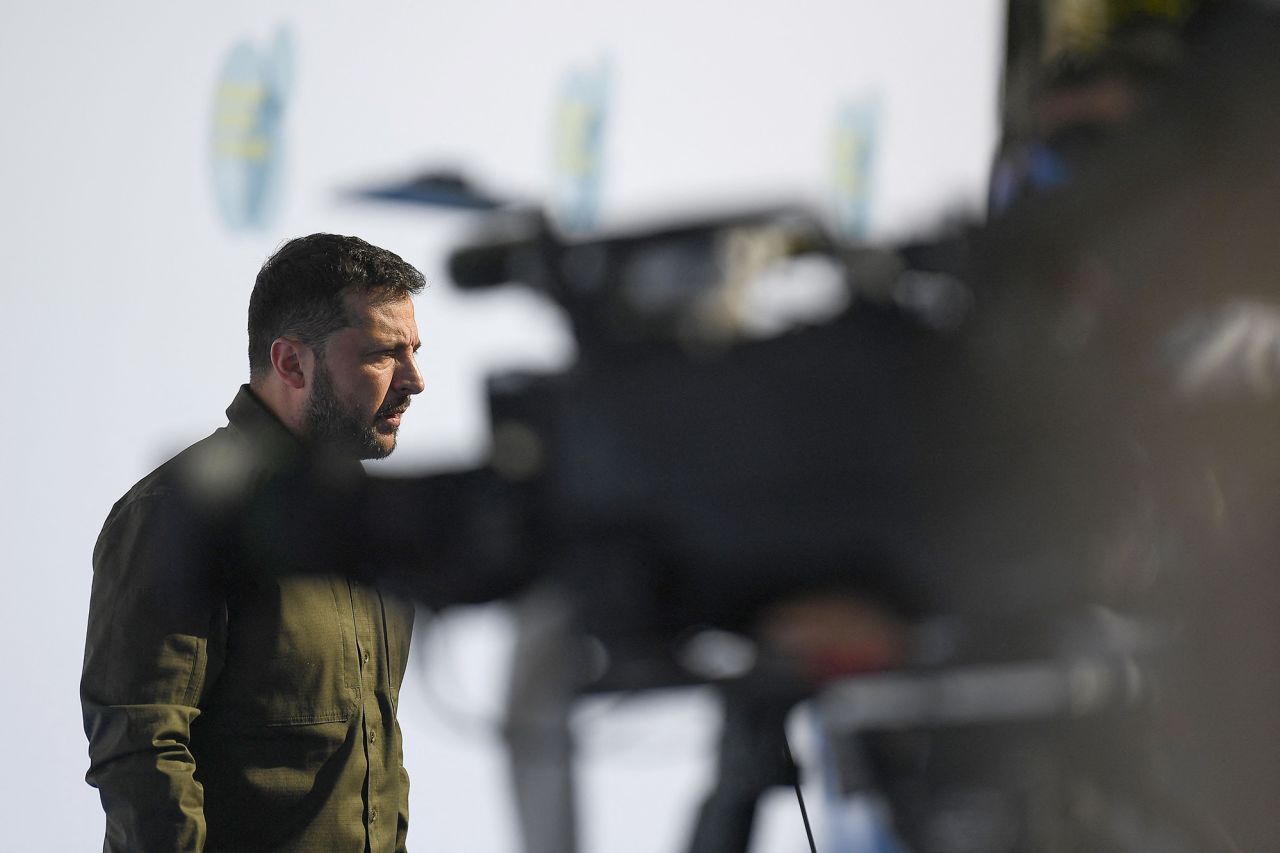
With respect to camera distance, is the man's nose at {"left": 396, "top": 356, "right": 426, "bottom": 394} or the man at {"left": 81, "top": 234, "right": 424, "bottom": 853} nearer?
the man at {"left": 81, "top": 234, "right": 424, "bottom": 853}

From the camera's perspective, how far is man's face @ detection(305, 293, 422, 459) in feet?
3.16

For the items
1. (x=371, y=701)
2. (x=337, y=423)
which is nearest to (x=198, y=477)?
(x=337, y=423)

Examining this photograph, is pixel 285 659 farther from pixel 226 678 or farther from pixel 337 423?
pixel 337 423

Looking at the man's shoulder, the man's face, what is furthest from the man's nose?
the man's shoulder

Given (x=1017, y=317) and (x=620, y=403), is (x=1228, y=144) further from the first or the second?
(x=620, y=403)

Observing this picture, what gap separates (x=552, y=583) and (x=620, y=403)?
4.2 inches

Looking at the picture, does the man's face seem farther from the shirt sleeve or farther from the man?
the shirt sleeve

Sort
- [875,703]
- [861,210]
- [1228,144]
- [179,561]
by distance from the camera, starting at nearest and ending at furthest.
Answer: [1228,144], [875,703], [179,561], [861,210]

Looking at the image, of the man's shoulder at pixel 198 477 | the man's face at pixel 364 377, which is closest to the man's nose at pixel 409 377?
the man's face at pixel 364 377

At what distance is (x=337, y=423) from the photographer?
3.20 ft

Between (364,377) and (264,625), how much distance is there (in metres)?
0.20

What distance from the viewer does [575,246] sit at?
2.18ft

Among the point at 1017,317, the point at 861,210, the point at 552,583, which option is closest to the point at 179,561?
the point at 552,583

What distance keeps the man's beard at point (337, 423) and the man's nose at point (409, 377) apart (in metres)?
0.02
